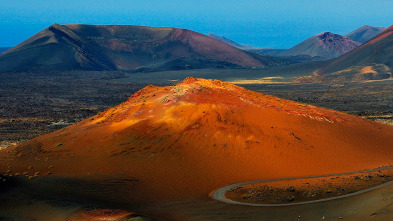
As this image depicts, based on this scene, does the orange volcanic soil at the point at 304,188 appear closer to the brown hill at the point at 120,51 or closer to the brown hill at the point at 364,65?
the brown hill at the point at 364,65

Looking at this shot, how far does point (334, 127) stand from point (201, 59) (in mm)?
107370

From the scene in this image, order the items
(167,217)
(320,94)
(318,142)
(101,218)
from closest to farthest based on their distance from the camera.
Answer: (101,218)
(167,217)
(318,142)
(320,94)

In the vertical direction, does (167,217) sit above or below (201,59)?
below

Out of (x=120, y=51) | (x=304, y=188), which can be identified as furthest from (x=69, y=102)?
(x=120, y=51)

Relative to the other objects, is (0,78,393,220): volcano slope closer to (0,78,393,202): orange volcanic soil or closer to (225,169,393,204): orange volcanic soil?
(0,78,393,202): orange volcanic soil

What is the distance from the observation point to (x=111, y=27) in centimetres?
14012

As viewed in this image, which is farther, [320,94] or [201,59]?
[201,59]

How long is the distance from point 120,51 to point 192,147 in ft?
379

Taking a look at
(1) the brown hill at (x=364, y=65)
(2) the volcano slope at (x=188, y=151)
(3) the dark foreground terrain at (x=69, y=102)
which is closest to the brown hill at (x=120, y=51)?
(3) the dark foreground terrain at (x=69, y=102)

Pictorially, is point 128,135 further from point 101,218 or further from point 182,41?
point 182,41

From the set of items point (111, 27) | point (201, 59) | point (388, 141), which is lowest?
point (388, 141)

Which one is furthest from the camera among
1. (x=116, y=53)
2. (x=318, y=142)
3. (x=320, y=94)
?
(x=116, y=53)

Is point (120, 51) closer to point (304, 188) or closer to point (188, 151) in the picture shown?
point (188, 151)

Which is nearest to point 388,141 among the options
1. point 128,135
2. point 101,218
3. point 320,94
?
point 128,135
